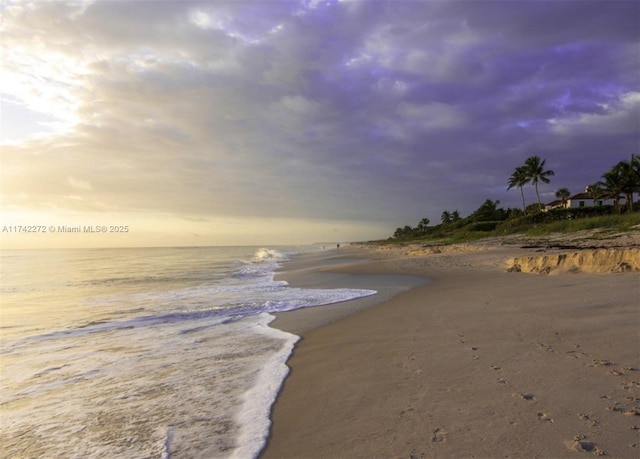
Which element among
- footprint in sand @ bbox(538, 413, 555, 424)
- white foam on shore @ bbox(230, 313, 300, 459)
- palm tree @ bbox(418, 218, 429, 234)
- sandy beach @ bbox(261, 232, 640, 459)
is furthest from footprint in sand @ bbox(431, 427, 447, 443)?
palm tree @ bbox(418, 218, 429, 234)

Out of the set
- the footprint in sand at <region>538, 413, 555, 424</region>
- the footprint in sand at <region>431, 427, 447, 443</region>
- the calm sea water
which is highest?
the calm sea water

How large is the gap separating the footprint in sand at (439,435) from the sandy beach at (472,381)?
18mm

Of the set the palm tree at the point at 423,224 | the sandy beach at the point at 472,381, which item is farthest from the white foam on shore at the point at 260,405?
the palm tree at the point at 423,224

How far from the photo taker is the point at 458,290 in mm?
14383

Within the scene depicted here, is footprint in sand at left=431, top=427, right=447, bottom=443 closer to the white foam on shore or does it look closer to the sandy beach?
the sandy beach

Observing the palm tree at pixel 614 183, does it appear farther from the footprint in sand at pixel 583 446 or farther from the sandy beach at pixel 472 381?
the footprint in sand at pixel 583 446

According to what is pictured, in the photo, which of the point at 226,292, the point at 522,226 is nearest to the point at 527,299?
the point at 226,292

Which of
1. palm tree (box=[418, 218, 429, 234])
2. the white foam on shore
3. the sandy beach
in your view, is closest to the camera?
the sandy beach

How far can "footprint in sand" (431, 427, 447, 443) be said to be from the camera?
382 centimetres

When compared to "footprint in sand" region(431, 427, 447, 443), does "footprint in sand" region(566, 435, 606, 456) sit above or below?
below

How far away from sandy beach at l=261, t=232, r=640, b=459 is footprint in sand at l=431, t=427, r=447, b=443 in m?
0.02

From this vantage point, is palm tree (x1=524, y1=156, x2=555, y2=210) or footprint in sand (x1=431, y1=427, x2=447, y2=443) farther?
palm tree (x1=524, y1=156, x2=555, y2=210)

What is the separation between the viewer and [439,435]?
3.90 metres

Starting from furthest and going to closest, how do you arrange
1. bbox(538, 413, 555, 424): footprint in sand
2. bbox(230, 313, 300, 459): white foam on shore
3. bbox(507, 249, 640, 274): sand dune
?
1. bbox(507, 249, 640, 274): sand dune
2. bbox(230, 313, 300, 459): white foam on shore
3. bbox(538, 413, 555, 424): footprint in sand
